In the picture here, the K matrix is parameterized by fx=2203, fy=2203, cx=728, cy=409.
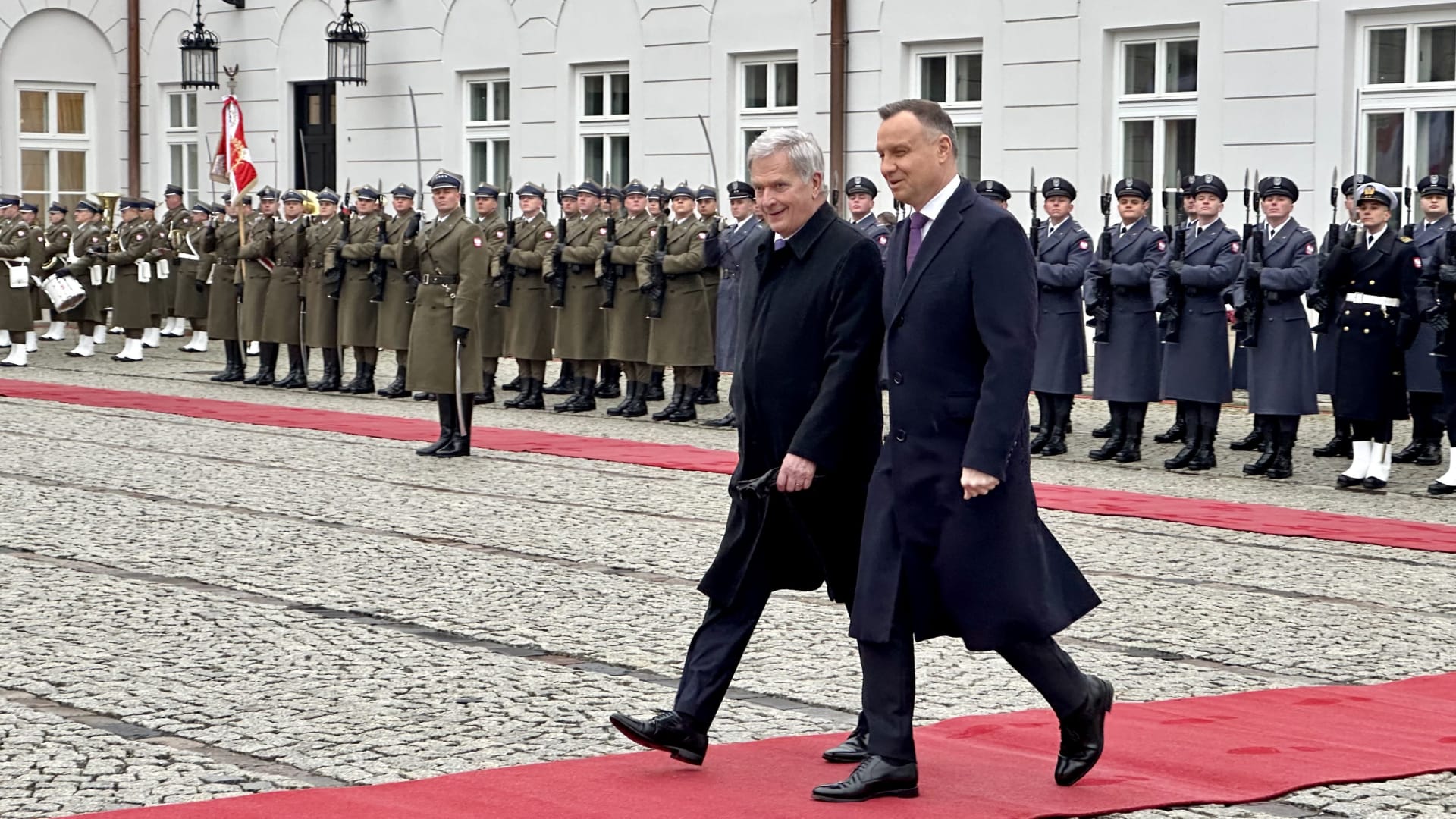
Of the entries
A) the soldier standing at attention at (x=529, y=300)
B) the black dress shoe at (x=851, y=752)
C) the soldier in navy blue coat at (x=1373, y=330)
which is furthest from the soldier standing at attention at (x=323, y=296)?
the black dress shoe at (x=851, y=752)

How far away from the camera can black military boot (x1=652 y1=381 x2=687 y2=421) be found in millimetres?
17594

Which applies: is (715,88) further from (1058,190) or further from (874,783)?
(874,783)

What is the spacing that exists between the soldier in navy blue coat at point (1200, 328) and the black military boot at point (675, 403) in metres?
4.65

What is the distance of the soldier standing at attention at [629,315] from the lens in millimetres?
18062

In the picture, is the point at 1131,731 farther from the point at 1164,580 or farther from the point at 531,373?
the point at 531,373

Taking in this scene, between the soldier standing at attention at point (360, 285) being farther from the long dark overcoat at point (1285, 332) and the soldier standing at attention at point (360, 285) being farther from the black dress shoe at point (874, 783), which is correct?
the black dress shoe at point (874, 783)

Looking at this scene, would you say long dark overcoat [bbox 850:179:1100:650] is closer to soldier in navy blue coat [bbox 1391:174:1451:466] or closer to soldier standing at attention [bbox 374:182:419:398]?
soldier in navy blue coat [bbox 1391:174:1451:466]

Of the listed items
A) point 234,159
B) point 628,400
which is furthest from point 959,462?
point 234,159

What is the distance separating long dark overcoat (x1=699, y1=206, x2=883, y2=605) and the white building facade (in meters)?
13.3

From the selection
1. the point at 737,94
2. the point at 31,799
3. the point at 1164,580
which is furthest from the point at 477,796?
the point at 737,94

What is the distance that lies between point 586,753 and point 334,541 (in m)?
4.49

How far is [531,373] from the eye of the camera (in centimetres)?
1875

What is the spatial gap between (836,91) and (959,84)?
4.27ft

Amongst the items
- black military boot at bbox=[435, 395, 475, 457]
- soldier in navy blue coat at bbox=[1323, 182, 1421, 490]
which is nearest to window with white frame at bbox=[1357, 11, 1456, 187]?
soldier in navy blue coat at bbox=[1323, 182, 1421, 490]
